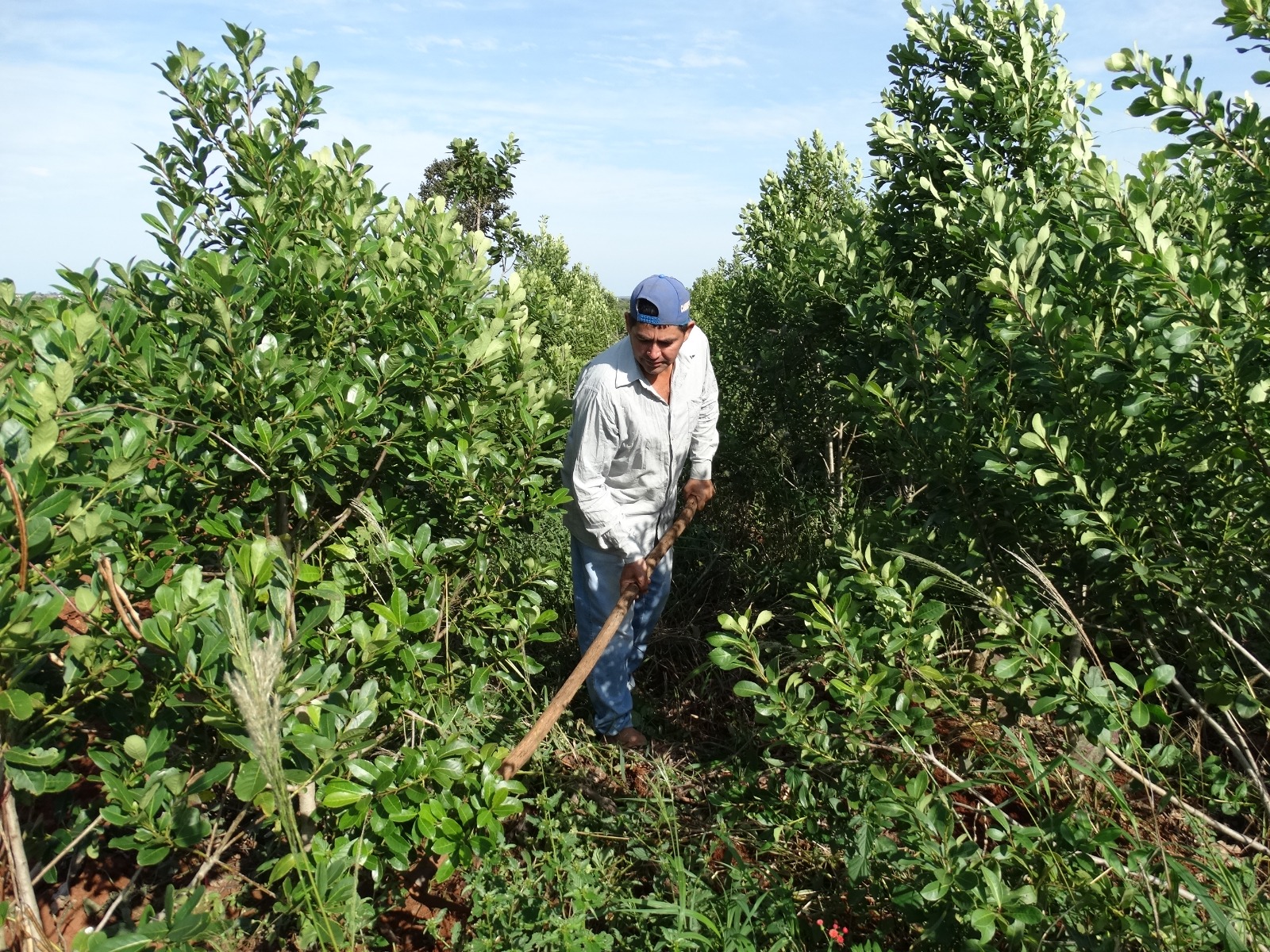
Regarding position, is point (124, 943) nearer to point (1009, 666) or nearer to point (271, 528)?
point (271, 528)

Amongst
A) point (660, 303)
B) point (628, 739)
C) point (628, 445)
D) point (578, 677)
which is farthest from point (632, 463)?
point (628, 739)

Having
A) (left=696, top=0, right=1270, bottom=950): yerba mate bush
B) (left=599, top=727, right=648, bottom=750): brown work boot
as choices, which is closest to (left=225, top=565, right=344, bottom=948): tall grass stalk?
(left=696, top=0, right=1270, bottom=950): yerba mate bush

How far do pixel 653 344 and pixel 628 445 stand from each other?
1.44 ft

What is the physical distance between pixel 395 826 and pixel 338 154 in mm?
2550

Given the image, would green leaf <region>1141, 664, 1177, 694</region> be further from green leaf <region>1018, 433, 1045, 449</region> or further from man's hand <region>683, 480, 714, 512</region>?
man's hand <region>683, 480, 714, 512</region>

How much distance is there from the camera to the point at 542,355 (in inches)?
251

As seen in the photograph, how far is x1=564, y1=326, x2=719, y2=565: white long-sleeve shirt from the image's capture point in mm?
3326

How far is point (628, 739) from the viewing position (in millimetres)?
3793

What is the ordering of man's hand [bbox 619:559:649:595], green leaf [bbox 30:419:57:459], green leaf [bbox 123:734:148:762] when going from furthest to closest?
man's hand [bbox 619:559:649:595] < green leaf [bbox 123:734:148:762] < green leaf [bbox 30:419:57:459]

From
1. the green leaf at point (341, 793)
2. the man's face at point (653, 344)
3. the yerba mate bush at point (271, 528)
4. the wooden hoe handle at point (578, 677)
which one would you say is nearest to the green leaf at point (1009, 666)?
the wooden hoe handle at point (578, 677)

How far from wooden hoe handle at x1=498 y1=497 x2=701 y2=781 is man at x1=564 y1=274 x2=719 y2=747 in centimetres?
13

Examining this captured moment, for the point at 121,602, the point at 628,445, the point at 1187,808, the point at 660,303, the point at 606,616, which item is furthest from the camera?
the point at 606,616

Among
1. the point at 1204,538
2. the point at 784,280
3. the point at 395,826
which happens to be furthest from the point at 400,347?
the point at 784,280

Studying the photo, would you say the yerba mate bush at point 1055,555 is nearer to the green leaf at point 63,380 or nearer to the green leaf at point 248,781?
the green leaf at point 248,781
